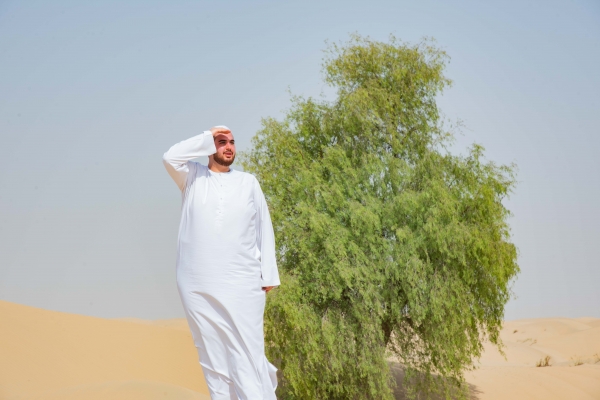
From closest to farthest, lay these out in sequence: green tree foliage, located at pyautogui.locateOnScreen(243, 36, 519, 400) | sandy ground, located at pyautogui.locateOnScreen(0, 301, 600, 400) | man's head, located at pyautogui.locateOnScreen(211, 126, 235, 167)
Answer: man's head, located at pyautogui.locateOnScreen(211, 126, 235, 167) < green tree foliage, located at pyautogui.locateOnScreen(243, 36, 519, 400) < sandy ground, located at pyautogui.locateOnScreen(0, 301, 600, 400)

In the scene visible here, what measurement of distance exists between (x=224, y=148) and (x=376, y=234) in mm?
8263

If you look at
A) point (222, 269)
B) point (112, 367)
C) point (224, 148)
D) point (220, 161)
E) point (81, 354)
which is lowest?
point (112, 367)

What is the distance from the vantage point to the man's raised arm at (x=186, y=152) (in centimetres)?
568

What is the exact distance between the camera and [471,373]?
19.6 meters

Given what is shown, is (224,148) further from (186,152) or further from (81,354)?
(81,354)

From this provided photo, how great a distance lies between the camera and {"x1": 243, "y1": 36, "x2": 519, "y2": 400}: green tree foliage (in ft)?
44.3

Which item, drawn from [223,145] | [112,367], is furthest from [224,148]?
[112,367]

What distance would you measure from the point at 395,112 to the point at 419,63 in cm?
124

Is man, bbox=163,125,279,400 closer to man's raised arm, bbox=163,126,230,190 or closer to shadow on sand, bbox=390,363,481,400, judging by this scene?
man's raised arm, bbox=163,126,230,190

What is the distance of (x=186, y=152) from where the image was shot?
570 centimetres

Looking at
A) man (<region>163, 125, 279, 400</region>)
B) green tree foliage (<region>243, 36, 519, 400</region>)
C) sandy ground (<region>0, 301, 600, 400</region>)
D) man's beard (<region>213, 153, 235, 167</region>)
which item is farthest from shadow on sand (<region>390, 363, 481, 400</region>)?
man's beard (<region>213, 153, 235, 167</region>)

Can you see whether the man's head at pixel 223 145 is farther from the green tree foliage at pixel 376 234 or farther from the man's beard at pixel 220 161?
the green tree foliage at pixel 376 234

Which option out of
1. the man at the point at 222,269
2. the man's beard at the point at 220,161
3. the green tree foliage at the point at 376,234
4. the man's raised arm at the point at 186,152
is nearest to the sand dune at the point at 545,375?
the green tree foliage at the point at 376,234

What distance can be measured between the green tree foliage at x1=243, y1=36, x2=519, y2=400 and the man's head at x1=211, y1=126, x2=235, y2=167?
24.4ft
